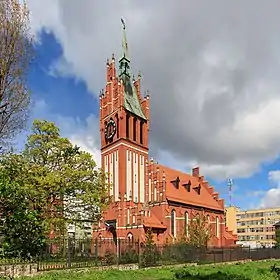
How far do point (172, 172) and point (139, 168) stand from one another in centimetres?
941

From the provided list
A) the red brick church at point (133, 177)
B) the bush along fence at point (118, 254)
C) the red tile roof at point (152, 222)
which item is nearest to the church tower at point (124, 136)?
the red brick church at point (133, 177)

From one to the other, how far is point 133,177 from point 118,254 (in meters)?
21.7

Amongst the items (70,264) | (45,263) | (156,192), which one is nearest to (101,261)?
(70,264)

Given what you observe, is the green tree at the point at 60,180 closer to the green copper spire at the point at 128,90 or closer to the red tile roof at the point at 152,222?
the red tile roof at the point at 152,222

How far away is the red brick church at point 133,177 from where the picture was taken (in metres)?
45.9

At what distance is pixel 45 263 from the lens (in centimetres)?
2259

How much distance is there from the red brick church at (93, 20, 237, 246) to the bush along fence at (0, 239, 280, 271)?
9.14 meters

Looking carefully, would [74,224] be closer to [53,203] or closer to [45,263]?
[53,203]

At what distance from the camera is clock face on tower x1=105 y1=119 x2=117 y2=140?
50.3 m

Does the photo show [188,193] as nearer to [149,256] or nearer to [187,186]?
[187,186]

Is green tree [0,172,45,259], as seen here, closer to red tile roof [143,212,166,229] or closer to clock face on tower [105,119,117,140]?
red tile roof [143,212,166,229]

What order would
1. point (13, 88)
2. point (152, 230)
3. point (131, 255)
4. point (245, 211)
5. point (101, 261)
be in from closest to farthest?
1. point (13, 88)
2. point (101, 261)
3. point (131, 255)
4. point (152, 230)
5. point (245, 211)

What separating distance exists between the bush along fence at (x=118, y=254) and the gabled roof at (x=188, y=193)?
1307 centimetres

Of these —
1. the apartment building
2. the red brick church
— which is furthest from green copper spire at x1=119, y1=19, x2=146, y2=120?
the apartment building
